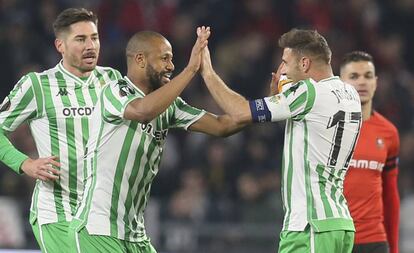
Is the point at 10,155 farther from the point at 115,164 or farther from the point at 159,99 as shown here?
the point at 159,99

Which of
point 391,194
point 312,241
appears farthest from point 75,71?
point 391,194

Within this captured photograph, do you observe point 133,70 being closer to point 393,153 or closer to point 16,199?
point 393,153

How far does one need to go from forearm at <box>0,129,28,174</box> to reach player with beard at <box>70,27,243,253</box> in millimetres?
653

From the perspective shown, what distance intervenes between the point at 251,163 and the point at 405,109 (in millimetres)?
1785

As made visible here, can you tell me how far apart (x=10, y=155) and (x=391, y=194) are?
8.30 ft

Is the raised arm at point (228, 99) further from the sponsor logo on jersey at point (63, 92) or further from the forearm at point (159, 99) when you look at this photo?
the sponsor logo on jersey at point (63, 92)

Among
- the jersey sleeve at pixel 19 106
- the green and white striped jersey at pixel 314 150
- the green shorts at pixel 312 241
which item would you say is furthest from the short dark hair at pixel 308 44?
the jersey sleeve at pixel 19 106

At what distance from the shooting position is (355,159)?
7.21 metres

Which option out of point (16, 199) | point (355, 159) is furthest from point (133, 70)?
point (16, 199)

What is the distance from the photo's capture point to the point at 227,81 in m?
12.6

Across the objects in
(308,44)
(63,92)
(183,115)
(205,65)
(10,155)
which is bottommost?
(10,155)

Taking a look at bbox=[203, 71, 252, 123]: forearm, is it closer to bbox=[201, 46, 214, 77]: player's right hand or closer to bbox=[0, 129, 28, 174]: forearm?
bbox=[201, 46, 214, 77]: player's right hand

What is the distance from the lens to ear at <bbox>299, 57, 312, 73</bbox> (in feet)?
19.7

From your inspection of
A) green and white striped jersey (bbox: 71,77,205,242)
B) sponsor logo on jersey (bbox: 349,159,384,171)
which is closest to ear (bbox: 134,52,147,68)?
green and white striped jersey (bbox: 71,77,205,242)
